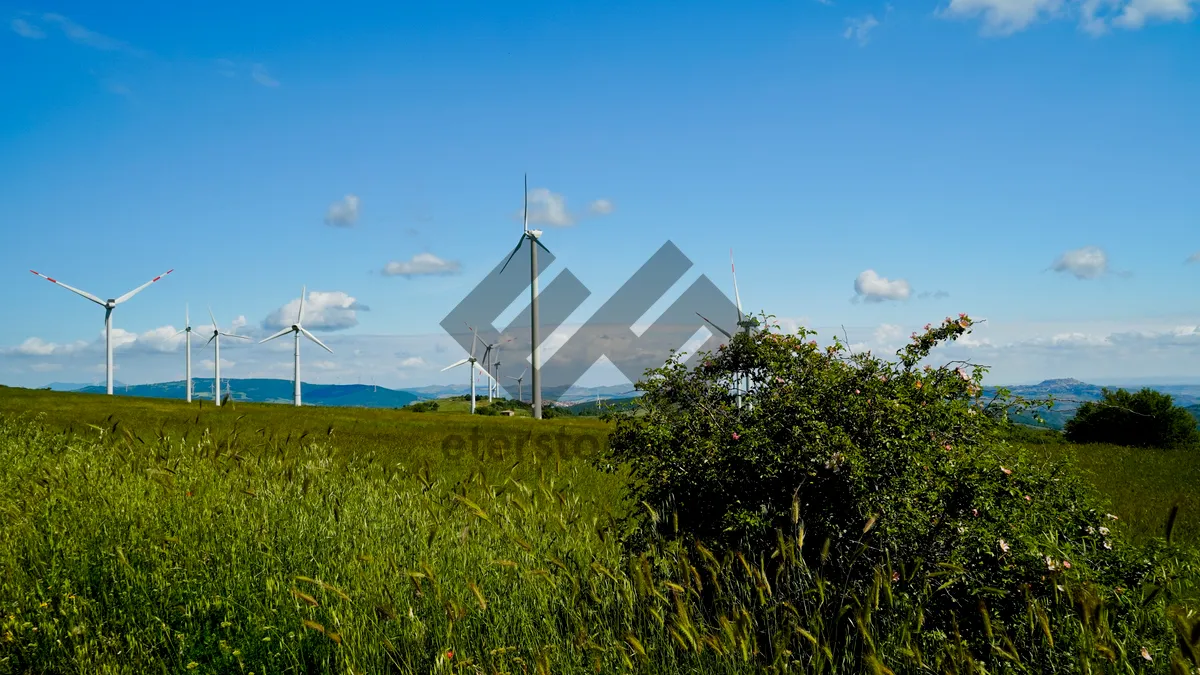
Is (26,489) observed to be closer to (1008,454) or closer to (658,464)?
(658,464)

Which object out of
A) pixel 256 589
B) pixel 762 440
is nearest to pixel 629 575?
pixel 762 440

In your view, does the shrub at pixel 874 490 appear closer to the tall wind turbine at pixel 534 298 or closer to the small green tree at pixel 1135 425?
the small green tree at pixel 1135 425

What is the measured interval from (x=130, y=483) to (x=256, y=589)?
11.7 feet

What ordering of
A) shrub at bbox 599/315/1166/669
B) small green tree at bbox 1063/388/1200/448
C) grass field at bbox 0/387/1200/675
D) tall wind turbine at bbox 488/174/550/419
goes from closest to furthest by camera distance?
grass field at bbox 0/387/1200/675 < shrub at bbox 599/315/1166/669 < small green tree at bbox 1063/388/1200/448 < tall wind turbine at bbox 488/174/550/419

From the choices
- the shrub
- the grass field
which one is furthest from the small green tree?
the grass field

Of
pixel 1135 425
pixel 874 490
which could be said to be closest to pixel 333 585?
pixel 874 490

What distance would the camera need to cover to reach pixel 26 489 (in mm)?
8945

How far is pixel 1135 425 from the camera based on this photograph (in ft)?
102

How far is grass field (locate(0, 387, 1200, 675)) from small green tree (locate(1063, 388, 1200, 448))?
29.5 metres

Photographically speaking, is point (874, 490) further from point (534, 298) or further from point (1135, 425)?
point (534, 298)

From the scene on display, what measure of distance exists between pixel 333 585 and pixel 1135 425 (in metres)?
35.7

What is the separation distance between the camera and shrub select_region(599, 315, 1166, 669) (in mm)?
4969

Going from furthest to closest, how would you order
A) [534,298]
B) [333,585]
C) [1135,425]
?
[534,298]
[1135,425]
[333,585]

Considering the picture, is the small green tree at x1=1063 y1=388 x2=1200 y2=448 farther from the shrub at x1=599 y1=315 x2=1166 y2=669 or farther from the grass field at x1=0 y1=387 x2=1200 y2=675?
the grass field at x1=0 y1=387 x2=1200 y2=675
